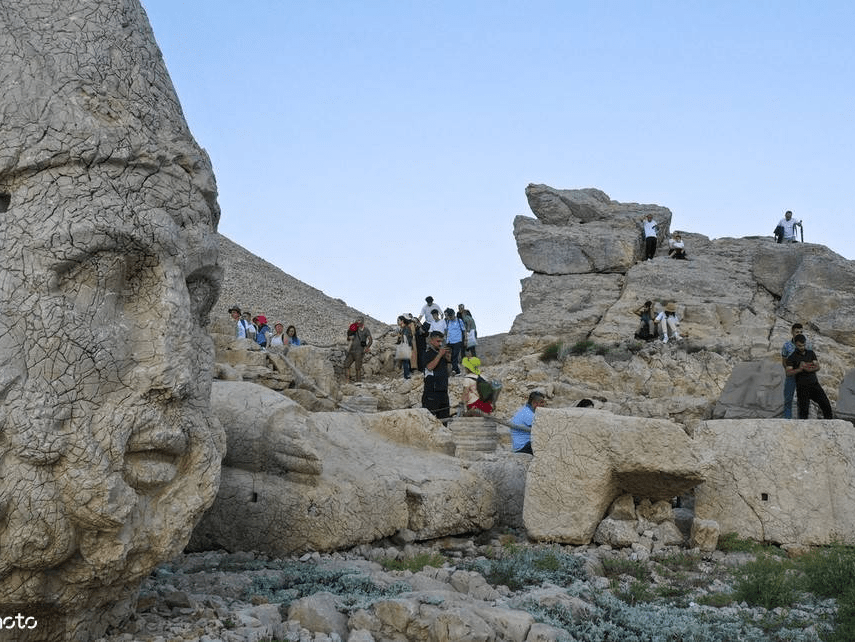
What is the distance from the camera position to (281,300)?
44.2 meters

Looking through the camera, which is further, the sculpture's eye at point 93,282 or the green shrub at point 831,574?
the green shrub at point 831,574

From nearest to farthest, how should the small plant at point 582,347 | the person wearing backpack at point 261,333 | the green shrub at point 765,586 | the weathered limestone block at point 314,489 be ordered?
the green shrub at point 765,586 < the weathered limestone block at point 314,489 < the small plant at point 582,347 < the person wearing backpack at point 261,333

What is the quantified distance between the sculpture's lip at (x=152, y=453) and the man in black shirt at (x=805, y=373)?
8031 mm

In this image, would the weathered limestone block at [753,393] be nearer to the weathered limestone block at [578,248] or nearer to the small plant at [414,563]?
the small plant at [414,563]

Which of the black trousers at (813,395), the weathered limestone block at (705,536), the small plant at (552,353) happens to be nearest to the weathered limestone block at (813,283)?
the small plant at (552,353)

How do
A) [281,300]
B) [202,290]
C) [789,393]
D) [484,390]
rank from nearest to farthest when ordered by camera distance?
1. [202,290]
2. [484,390]
3. [789,393]
4. [281,300]

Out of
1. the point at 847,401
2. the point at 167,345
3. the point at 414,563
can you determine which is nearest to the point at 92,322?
the point at 167,345

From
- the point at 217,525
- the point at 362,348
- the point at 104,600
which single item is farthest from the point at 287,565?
the point at 362,348

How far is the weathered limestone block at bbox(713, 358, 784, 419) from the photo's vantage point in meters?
12.4

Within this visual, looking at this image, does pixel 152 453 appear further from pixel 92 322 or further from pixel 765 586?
pixel 765 586

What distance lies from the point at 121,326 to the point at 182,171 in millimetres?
800

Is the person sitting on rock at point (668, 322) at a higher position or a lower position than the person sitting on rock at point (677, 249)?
lower

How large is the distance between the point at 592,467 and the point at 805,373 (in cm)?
438

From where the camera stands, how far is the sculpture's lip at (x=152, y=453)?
3893 mm
